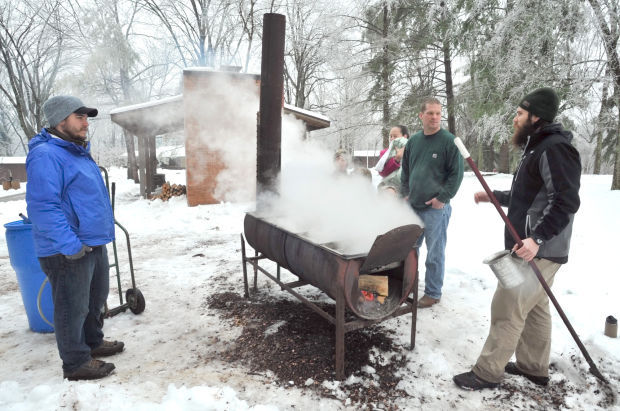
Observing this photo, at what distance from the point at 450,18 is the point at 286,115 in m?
6.36

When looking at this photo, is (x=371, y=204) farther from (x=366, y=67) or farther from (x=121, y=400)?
(x=366, y=67)

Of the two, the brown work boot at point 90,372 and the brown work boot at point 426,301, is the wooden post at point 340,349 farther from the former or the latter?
the brown work boot at point 90,372

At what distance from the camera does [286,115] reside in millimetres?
11680

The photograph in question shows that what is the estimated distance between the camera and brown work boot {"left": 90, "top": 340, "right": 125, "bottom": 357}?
3166 mm

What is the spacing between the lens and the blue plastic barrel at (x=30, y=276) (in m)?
3.34

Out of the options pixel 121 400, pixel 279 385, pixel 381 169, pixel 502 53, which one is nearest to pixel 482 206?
pixel 502 53

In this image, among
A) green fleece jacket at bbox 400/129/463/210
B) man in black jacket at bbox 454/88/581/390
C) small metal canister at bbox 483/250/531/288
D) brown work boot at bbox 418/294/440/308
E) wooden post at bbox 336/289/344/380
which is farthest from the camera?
brown work boot at bbox 418/294/440/308

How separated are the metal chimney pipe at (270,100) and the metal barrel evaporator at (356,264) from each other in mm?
822

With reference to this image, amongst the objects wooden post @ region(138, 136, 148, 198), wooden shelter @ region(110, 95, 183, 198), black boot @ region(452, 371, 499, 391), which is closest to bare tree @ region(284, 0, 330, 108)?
wooden shelter @ region(110, 95, 183, 198)

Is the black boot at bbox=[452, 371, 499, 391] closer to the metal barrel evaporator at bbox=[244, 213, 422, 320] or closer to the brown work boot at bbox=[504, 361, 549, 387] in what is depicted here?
the brown work boot at bbox=[504, 361, 549, 387]

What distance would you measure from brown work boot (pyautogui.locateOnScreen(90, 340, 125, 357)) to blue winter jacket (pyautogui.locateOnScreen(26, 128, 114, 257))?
1.09 meters

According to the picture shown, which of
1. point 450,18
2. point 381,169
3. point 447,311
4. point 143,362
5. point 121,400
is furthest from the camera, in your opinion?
Answer: point 450,18

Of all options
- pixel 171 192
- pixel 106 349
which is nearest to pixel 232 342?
pixel 106 349

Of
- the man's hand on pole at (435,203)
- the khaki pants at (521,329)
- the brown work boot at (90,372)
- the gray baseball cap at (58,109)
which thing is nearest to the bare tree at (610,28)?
the man's hand on pole at (435,203)
